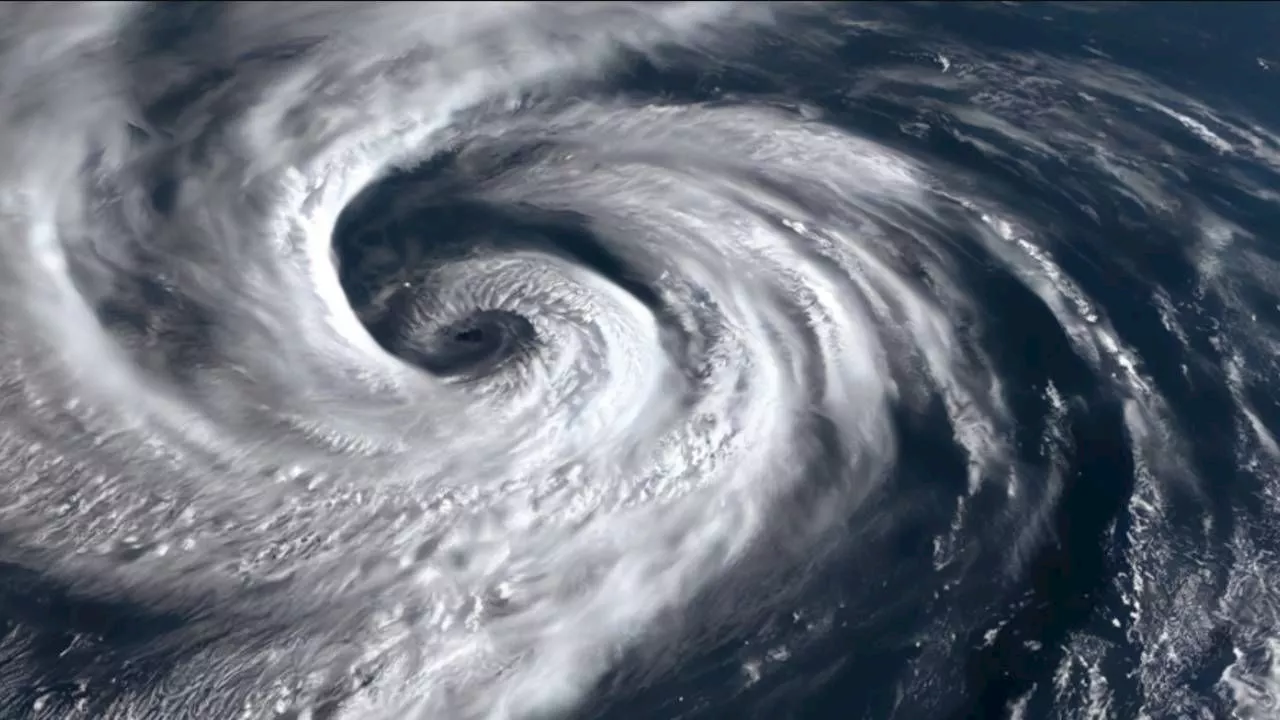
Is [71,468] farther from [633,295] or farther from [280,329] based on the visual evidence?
[633,295]

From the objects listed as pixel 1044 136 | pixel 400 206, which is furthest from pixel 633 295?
pixel 1044 136

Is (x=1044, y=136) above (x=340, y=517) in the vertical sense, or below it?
above

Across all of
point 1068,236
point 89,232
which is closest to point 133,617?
point 89,232

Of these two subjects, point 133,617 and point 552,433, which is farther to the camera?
point 552,433

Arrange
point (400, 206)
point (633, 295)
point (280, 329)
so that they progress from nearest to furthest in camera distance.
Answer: point (280, 329)
point (633, 295)
point (400, 206)

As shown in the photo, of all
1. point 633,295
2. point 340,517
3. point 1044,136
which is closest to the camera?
point 340,517

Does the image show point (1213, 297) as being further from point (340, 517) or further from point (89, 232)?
point (89, 232)
